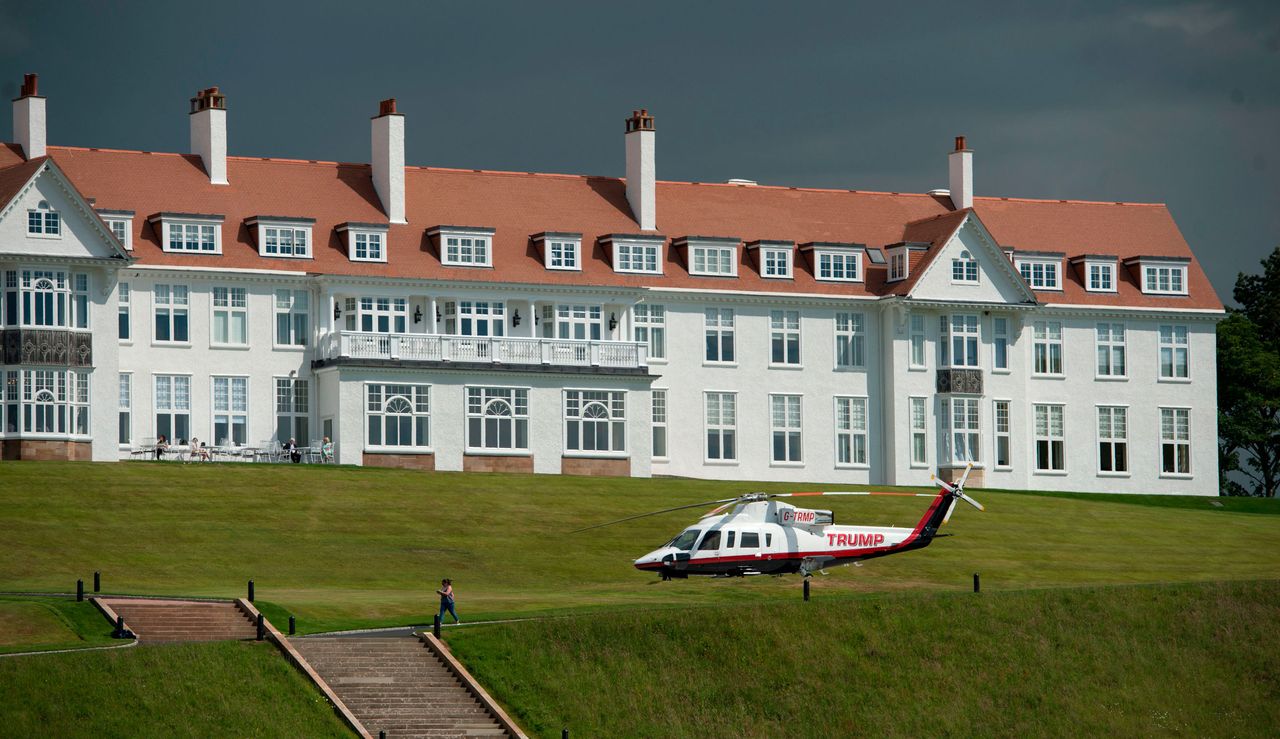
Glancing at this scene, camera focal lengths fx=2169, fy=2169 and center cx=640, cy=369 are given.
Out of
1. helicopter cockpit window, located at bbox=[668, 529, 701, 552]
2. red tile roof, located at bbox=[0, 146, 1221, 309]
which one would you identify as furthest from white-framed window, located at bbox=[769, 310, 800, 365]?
helicopter cockpit window, located at bbox=[668, 529, 701, 552]

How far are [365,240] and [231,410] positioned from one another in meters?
7.51

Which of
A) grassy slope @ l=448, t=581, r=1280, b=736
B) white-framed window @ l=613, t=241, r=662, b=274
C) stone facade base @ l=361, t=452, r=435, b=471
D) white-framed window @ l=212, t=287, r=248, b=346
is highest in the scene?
white-framed window @ l=613, t=241, r=662, b=274

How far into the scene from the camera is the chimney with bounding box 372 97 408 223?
7581 cm

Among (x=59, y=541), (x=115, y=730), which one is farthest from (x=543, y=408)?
(x=115, y=730)

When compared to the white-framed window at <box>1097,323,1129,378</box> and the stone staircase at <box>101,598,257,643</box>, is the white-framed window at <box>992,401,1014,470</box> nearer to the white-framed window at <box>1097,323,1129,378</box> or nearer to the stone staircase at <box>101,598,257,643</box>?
the white-framed window at <box>1097,323,1129,378</box>

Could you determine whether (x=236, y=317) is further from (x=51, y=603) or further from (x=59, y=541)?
(x=51, y=603)

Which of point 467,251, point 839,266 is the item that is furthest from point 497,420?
point 839,266

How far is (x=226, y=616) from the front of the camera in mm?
46562

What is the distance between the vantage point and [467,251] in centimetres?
7494

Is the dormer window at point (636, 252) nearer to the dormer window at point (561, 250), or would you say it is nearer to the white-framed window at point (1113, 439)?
the dormer window at point (561, 250)

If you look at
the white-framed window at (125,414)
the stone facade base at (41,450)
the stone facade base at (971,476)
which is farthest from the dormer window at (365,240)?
the stone facade base at (971,476)

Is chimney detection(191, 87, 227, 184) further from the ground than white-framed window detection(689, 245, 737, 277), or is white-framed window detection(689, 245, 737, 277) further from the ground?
chimney detection(191, 87, 227, 184)

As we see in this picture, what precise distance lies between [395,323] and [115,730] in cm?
3343

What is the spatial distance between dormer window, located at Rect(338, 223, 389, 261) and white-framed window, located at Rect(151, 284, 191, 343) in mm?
5935
